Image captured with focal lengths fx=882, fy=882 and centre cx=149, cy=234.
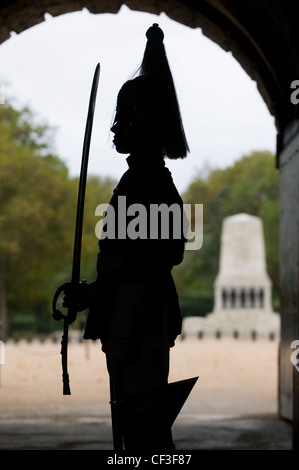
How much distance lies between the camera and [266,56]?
10.6 m

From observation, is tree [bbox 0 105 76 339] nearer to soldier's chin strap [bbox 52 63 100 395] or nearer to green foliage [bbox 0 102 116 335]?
green foliage [bbox 0 102 116 335]

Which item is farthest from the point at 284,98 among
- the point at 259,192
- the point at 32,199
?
the point at 259,192

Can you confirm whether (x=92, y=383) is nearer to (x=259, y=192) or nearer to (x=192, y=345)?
(x=192, y=345)

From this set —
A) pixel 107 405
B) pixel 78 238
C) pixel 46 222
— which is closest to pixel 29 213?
pixel 46 222

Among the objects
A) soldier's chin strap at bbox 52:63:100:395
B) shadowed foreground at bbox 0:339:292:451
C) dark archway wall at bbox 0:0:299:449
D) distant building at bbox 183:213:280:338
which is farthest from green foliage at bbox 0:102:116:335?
soldier's chin strap at bbox 52:63:100:395

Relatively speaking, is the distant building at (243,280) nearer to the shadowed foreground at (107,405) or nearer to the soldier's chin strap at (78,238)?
the shadowed foreground at (107,405)

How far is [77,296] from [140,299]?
10.7 inches

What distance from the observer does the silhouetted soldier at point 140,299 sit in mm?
3732

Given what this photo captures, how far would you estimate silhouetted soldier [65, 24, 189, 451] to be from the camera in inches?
147

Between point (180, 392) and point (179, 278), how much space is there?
5642 cm

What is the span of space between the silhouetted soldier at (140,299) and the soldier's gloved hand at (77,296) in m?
0.01

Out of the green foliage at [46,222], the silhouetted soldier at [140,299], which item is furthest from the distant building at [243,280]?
the silhouetted soldier at [140,299]

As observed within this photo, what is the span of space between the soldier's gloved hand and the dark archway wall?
632 cm

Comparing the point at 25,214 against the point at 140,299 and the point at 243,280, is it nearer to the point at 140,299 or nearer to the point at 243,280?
the point at 243,280
